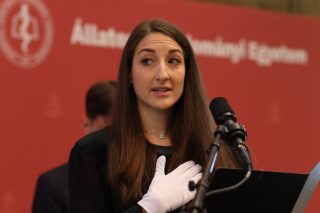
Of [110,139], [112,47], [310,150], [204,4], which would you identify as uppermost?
[204,4]

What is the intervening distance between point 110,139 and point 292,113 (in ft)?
8.60

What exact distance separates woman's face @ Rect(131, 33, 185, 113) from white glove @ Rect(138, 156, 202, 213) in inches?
7.9

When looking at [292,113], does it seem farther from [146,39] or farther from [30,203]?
[146,39]

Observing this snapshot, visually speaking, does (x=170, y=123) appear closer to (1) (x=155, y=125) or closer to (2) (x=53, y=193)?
(1) (x=155, y=125)

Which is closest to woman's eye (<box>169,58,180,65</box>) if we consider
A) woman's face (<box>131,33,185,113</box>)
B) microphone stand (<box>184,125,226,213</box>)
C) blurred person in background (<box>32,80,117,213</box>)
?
woman's face (<box>131,33,185,113</box>)

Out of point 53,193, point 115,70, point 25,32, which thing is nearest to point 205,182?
point 53,193

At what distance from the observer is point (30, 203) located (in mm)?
3020

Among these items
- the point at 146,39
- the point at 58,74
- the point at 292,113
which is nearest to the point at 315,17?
the point at 292,113

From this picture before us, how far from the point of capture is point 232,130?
4.42ft

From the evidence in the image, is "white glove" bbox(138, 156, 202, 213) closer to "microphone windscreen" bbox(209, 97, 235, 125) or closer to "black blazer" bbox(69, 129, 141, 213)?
"black blazer" bbox(69, 129, 141, 213)

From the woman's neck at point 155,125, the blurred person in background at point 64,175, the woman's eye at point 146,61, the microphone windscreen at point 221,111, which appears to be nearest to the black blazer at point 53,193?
the blurred person in background at point 64,175

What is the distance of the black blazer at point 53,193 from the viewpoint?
261cm

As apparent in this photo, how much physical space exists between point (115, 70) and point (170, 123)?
1.60m

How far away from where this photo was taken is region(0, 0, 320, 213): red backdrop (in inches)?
116
